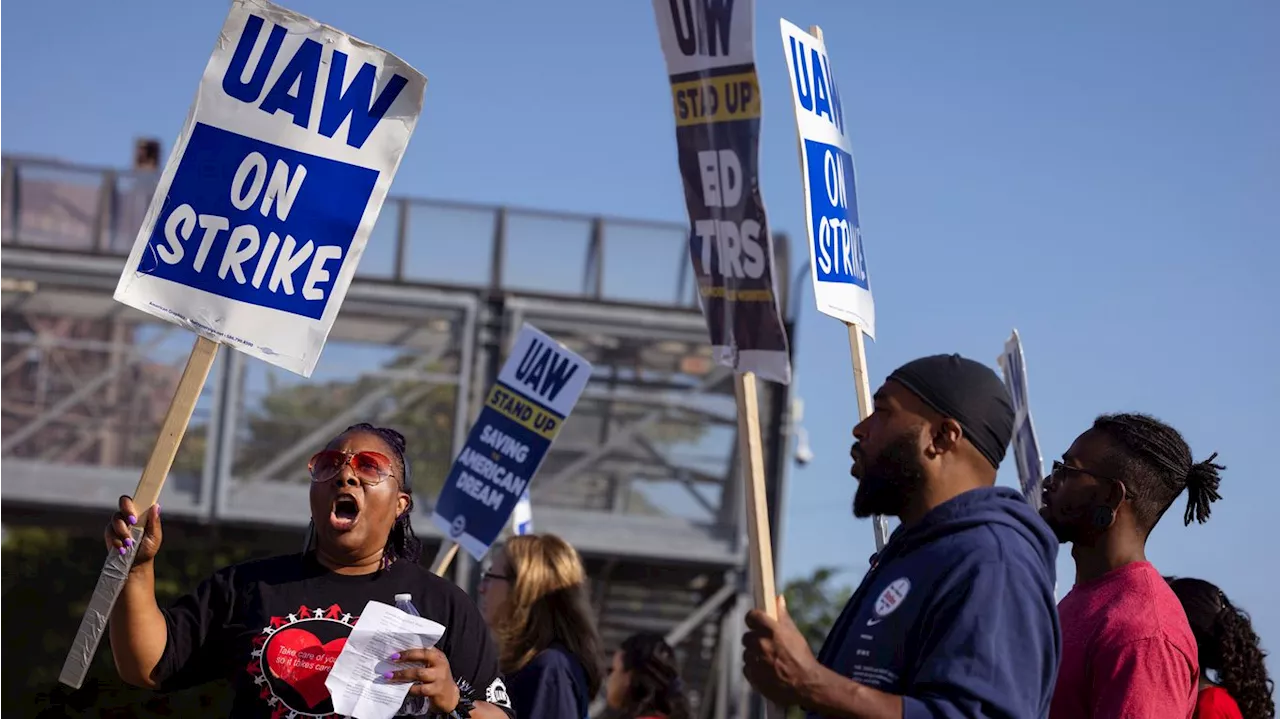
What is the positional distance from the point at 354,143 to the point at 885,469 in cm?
176

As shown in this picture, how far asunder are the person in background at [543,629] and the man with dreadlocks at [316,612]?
4.07ft

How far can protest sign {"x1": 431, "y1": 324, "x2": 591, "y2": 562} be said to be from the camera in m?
8.38

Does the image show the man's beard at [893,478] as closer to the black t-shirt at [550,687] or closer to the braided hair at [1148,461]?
the braided hair at [1148,461]

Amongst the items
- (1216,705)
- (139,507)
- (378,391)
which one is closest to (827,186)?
(1216,705)

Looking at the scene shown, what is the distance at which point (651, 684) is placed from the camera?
742 centimetres

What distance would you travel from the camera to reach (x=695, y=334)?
17.9 metres

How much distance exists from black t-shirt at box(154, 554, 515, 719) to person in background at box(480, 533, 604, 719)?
4.07ft

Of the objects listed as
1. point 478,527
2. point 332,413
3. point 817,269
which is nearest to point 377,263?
point 332,413

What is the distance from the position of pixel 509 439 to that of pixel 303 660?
4.44m

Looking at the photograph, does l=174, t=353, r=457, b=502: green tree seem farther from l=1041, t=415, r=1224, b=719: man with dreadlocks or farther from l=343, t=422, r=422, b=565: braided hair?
l=1041, t=415, r=1224, b=719: man with dreadlocks

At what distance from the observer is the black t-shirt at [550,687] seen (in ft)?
18.2

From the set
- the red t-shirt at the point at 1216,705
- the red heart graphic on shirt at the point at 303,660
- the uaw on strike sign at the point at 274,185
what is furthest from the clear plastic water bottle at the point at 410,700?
the red t-shirt at the point at 1216,705

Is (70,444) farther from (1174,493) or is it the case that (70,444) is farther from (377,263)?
(1174,493)

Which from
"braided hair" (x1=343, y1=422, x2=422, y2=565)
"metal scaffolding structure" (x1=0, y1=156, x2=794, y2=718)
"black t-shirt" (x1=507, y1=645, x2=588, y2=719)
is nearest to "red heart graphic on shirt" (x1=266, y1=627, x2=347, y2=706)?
"braided hair" (x1=343, y1=422, x2=422, y2=565)
